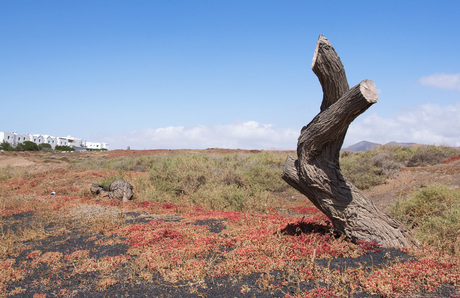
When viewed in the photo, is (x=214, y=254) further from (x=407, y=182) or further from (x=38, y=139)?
(x=38, y=139)

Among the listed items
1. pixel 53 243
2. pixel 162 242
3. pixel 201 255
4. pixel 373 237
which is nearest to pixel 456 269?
pixel 373 237

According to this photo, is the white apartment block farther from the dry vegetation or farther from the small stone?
the dry vegetation

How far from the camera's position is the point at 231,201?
1197 centimetres

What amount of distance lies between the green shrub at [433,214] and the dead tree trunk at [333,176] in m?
0.99

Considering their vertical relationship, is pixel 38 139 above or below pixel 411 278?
above

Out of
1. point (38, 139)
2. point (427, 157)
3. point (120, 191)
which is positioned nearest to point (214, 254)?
point (120, 191)

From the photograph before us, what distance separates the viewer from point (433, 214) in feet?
26.1

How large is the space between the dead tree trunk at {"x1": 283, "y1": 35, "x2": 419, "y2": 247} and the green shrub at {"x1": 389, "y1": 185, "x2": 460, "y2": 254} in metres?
0.99

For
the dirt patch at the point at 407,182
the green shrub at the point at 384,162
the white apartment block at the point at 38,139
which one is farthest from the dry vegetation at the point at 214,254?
the white apartment block at the point at 38,139

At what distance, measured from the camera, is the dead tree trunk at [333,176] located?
5.28 metres

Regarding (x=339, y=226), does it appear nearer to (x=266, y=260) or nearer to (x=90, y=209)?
(x=266, y=260)

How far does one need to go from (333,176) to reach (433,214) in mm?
3821

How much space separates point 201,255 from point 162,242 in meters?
1.27

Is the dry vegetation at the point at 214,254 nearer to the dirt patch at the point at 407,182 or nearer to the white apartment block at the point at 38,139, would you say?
the dirt patch at the point at 407,182
